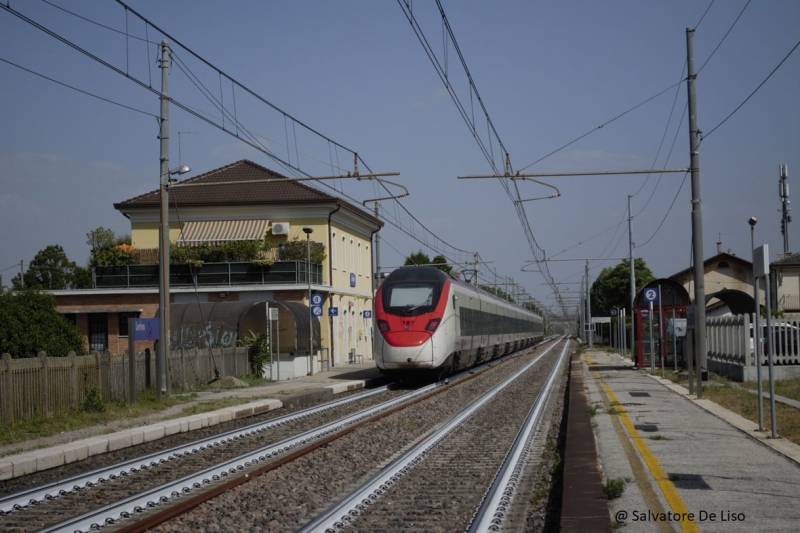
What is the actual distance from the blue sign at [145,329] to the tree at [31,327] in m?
8.53

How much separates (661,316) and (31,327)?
805 inches

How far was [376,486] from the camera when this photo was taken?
9562 mm

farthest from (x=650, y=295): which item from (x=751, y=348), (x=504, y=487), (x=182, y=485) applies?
(x=182, y=485)

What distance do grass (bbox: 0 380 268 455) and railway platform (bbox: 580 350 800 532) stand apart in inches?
332

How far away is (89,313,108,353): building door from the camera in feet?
129

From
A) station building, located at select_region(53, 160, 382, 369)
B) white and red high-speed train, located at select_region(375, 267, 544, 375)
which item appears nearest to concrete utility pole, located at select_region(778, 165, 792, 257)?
station building, located at select_region(53, 160, 382, 369)

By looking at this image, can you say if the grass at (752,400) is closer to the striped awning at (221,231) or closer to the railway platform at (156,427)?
the railway platform at (156,427)

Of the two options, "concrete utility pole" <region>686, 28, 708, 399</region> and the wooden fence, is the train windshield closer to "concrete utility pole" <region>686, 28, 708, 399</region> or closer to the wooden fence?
the wooden fence

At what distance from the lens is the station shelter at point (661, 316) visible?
97.9 feet

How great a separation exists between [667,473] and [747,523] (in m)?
2.33

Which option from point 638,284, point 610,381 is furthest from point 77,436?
point 638,284

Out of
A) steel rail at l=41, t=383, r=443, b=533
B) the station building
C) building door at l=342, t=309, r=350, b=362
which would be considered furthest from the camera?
building door at l=342, t=309, r=350, b=362

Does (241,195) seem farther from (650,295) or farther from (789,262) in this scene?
(789,262)

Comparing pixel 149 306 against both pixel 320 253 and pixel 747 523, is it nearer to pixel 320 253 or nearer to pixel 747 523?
pixel 320 253
